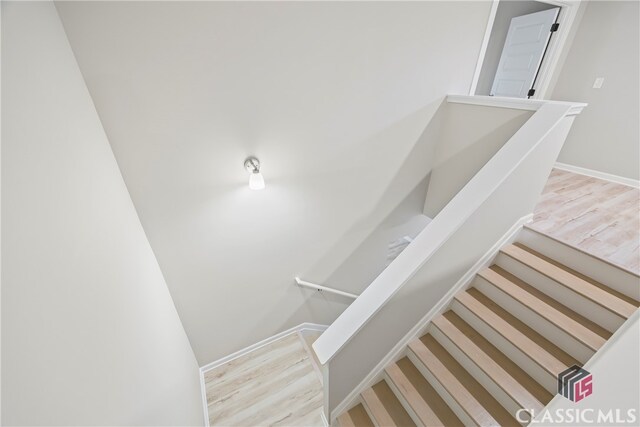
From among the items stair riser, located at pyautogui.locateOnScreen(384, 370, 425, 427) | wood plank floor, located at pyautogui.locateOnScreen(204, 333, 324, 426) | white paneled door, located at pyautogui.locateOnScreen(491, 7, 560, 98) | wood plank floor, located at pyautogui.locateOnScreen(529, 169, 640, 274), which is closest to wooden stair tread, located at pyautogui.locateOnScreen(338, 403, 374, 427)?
stair riser, located at pyautogui.locateOnScreen(384, 370, 425, 427)

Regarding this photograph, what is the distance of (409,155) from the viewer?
2.57 metres

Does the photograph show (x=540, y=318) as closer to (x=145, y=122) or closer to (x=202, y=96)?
(x=202, y=96)

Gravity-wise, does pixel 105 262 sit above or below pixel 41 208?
below

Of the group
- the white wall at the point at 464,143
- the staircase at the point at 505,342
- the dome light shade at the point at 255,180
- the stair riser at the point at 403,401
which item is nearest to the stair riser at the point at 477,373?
the staircase at the point at 505,342

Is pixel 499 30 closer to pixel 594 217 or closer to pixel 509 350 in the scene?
pixel 594 217

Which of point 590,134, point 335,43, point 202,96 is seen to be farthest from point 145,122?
point 590,134

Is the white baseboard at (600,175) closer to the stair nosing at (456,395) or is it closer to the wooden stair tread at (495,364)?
the wooden stair tread at (495,364)

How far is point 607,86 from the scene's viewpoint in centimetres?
262

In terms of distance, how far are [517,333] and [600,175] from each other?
2.57 meters

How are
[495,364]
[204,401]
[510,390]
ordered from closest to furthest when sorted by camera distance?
[510,390], [495,364], [204,401]

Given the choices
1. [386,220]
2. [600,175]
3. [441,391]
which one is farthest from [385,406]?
[600,175]

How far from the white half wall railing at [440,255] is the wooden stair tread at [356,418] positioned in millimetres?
71

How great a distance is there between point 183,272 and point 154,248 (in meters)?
0.30

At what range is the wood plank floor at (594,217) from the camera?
166 centimetres
